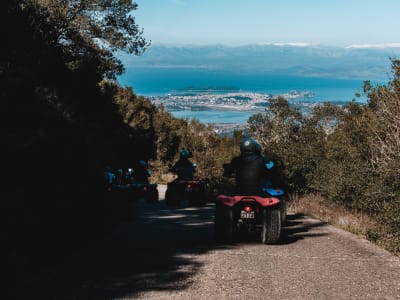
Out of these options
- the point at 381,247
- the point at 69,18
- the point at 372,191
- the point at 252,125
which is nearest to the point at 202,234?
the point at 381,247

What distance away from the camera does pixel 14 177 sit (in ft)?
29.1

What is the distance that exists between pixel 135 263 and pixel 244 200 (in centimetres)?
256

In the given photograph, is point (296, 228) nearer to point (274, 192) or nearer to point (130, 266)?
point (274, 192)

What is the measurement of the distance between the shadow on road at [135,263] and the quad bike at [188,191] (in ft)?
14.9

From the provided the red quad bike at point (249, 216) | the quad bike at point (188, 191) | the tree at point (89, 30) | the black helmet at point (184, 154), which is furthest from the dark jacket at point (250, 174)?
the tree at point (89, 30)

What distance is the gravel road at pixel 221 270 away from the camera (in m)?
6.03

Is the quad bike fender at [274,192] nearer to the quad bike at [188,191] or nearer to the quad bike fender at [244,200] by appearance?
the quad bike fender at [244,200]

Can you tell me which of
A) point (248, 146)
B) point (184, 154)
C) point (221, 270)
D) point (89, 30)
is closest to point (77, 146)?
point (248, 146)

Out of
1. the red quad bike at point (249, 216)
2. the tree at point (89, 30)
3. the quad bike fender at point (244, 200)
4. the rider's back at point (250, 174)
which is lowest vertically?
the red quad bike at point (249, 216)

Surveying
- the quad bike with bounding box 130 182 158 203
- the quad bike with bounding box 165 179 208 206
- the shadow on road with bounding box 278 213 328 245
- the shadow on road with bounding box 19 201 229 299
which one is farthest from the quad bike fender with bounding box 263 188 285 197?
the quad bike with bounding box 130 182 158 203

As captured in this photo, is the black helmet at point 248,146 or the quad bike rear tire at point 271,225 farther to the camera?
the black helmet at point 248,146

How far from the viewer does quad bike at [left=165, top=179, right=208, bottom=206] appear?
1681 cm

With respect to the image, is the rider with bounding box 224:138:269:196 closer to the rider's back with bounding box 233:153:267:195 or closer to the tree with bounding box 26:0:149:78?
the rider's back with bounding box 233:153:267:195

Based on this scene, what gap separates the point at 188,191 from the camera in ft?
55.3
